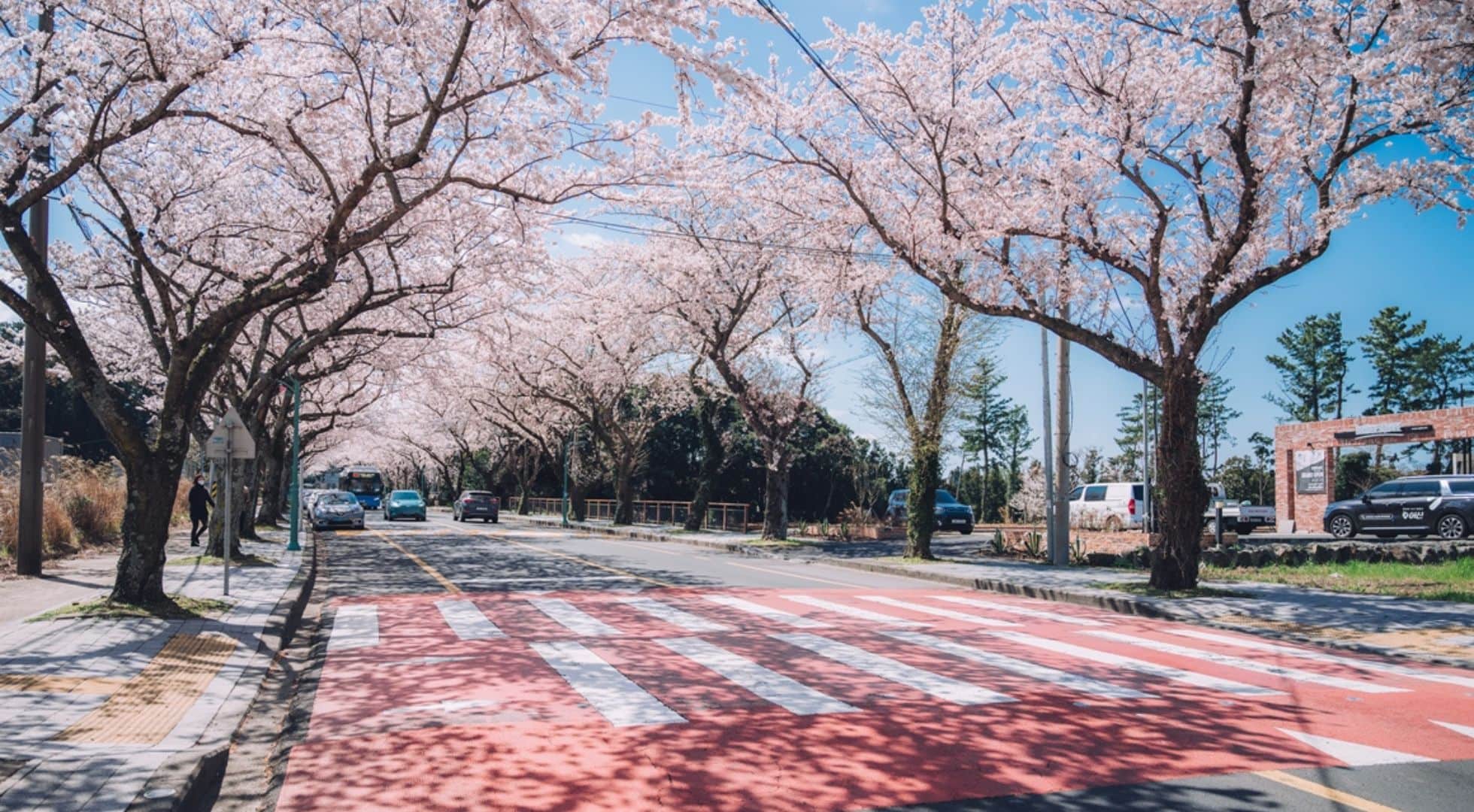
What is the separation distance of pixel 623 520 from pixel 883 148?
86.7ft

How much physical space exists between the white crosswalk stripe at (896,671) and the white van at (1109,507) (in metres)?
23.6

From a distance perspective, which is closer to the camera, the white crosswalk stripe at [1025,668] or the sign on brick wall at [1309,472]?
the white crosswalk stripe at [1025,668]

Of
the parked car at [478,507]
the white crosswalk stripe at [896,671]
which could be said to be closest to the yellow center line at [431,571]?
the white crosswalk stripe at [896,671]

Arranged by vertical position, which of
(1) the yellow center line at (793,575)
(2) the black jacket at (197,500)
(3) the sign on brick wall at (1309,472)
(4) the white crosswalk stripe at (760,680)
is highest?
(3) the sign on brick wall at (1309,472)

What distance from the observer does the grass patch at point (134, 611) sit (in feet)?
34.5

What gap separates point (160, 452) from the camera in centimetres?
1120

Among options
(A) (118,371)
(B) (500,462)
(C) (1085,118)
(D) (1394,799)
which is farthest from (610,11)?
(B) (500,462)

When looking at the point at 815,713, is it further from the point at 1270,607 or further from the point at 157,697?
the point at 1270,607

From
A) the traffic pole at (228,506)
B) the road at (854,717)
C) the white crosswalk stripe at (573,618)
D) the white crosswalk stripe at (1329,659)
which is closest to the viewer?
the road at (854,717)

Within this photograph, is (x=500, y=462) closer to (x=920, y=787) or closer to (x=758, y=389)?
(x=758, y=389)

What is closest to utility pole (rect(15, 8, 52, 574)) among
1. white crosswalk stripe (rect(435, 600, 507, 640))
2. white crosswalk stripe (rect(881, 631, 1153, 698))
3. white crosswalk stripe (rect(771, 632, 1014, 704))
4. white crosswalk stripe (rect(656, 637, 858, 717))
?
white crosswalk stripe (rect(435, 600, 507, 640))

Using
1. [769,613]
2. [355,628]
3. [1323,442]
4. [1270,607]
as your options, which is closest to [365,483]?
[1323,442]

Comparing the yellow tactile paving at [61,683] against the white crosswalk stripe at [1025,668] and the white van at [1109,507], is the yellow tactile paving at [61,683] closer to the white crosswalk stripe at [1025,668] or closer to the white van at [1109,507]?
the white crosswalk stripe at [1025,668]

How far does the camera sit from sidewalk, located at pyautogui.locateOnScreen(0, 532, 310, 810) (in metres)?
4.73
